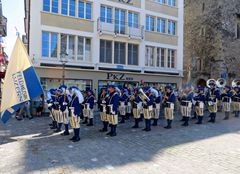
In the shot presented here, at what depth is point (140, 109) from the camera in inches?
490

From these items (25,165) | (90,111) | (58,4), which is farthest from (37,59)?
(25,165)

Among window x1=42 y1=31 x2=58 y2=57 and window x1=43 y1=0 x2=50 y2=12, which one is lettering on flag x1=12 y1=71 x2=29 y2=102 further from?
window x1=43 y1=0 x2=50 y2=12

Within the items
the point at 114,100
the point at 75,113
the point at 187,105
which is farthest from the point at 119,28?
the point at 75,113

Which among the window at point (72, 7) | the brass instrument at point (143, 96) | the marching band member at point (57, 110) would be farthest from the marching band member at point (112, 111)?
the window at point (72, 7)

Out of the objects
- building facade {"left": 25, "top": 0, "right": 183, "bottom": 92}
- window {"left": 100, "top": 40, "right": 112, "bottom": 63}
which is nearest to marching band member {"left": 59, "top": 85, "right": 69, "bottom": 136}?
building facade {"left": 25, "top": 0, "right": 183, "bottom": 92}

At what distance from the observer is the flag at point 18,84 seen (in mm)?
8789

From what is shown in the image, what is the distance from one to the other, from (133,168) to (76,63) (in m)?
15.3

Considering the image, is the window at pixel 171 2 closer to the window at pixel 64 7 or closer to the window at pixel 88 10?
the window at pixel 88 10

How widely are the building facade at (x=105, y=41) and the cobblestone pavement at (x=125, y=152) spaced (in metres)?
8.30

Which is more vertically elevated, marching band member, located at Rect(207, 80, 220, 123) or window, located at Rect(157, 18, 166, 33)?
window, located at Rect(157, 18, 166, 33)

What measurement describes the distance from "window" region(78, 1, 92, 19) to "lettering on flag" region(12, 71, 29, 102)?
1299 centimetres

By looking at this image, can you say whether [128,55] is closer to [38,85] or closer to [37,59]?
[37,59]

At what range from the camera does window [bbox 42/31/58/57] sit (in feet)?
63.5

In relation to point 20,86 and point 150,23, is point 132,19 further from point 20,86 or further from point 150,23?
point 20,86
